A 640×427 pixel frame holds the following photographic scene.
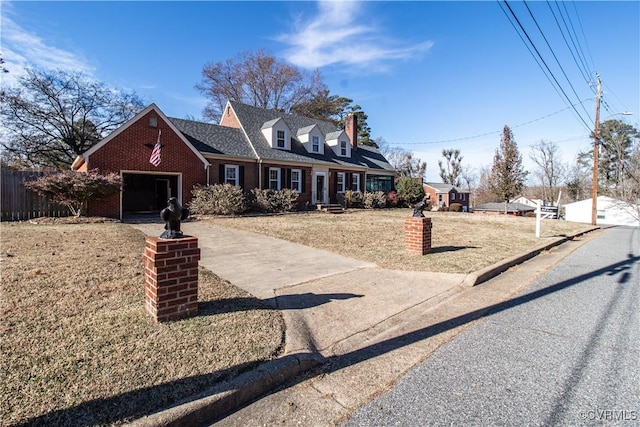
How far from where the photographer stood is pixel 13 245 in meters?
6.68

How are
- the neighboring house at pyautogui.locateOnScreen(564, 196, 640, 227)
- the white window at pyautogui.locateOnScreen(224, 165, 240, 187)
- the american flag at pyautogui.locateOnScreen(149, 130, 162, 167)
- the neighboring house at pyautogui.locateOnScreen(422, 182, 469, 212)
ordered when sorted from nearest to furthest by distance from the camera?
the american flag at pyautogui.locateOnScreen(149, 130, 162, 167) < the white window at pyautogui.locateOnScreen(224, 165, 240, 187) < the neighboring house at pyautogui.locateOnScreen(564, 196, 640, 227) < the neighboring house at pyautogui.locateOnScreen(422, 182, 469, 212)

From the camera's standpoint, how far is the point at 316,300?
431 centimetres

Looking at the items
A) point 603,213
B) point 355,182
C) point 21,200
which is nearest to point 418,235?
point 21,200

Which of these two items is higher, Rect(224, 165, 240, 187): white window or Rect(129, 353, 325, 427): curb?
Rect(224, 165, 240, 187): white window

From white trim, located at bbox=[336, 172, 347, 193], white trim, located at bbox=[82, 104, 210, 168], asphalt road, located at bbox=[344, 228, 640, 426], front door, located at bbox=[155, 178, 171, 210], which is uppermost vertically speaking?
white trim, located at bbox=[82, 104, 210, 168]

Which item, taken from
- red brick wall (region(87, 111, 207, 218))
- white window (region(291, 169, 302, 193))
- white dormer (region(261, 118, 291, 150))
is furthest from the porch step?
red brick wall (region(87, 111, 207, 218))

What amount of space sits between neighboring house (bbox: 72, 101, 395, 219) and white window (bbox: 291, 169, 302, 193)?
0.06m

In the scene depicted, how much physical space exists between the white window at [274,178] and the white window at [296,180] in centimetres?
109

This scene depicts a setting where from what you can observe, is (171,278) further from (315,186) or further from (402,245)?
(315,186)

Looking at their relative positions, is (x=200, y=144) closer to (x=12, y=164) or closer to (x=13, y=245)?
(x=13, y=245)

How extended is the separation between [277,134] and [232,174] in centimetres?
439

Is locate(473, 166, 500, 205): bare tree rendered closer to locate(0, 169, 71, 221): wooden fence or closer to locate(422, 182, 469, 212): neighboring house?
locate(422, 182, 469, 212): neighboring house

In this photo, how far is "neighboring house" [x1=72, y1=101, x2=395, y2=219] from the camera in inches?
557

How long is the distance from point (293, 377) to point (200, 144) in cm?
1698
